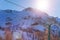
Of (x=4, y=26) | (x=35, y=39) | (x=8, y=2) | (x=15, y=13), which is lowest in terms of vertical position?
(x=35, y=39)

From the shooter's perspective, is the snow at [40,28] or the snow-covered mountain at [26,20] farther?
the snow at [40,28]

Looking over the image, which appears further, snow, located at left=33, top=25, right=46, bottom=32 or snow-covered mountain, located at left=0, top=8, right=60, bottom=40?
snow, located at left=33, top=25, right=46, bottom=32

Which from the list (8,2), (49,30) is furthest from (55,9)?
(8,2)

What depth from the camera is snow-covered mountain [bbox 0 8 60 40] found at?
367 centimetres

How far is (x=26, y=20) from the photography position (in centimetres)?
374

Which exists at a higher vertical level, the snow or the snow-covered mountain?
the snow-covered mountain

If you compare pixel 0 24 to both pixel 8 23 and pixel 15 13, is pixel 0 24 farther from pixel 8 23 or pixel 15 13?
pixel 15 13

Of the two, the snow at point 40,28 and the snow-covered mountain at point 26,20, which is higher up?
the snow-covered mountain at point 26,20

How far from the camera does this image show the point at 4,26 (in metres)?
3.66

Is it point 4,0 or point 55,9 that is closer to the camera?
point 4,0

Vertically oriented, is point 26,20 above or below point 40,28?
above

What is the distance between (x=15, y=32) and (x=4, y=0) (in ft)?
2.36

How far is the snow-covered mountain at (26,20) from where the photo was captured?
3.67 m

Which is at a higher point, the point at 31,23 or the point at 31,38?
the point at 31,23
